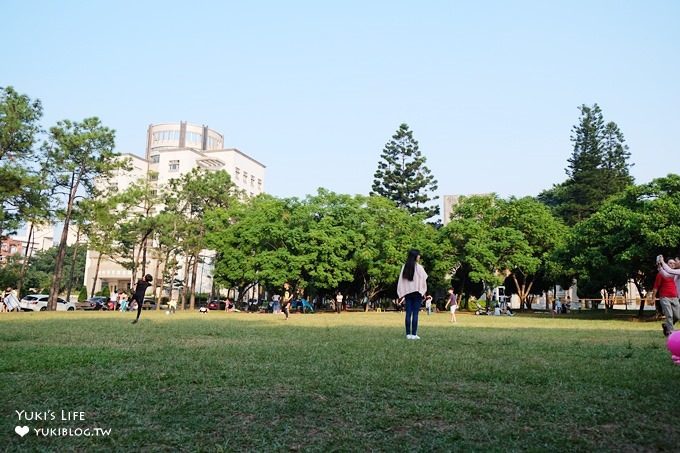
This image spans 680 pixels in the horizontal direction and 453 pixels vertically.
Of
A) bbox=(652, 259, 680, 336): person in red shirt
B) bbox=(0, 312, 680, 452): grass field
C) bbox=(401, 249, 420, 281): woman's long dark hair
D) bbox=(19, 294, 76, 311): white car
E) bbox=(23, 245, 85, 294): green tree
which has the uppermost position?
bbox=(23, 245, 85, 294): green tree

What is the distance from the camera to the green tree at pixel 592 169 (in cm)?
5575

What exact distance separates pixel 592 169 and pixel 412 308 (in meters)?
52.7

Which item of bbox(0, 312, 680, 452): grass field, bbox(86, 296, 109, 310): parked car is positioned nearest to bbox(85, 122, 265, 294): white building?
bbox(86, 296, 109, 310): parked car

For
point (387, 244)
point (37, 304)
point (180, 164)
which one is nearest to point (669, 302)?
point (387, 244)

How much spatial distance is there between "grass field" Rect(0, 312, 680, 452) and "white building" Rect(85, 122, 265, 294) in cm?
6487

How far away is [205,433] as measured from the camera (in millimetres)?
3609

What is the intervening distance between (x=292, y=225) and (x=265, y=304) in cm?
1038

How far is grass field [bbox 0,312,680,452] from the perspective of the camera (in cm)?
346

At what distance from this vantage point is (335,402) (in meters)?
4.46

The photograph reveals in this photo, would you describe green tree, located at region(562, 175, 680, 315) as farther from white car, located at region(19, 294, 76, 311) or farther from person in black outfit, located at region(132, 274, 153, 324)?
white car, located at region(19, 294, 76, 311)

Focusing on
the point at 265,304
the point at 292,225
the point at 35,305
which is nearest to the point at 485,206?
the point at 292,225

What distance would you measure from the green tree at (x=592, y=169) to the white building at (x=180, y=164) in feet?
132

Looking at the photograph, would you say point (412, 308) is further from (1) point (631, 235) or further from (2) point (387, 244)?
(2) point (387, 244)

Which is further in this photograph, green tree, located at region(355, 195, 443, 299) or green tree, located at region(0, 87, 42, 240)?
green tree, located at region(355, 195, 443, 299)
